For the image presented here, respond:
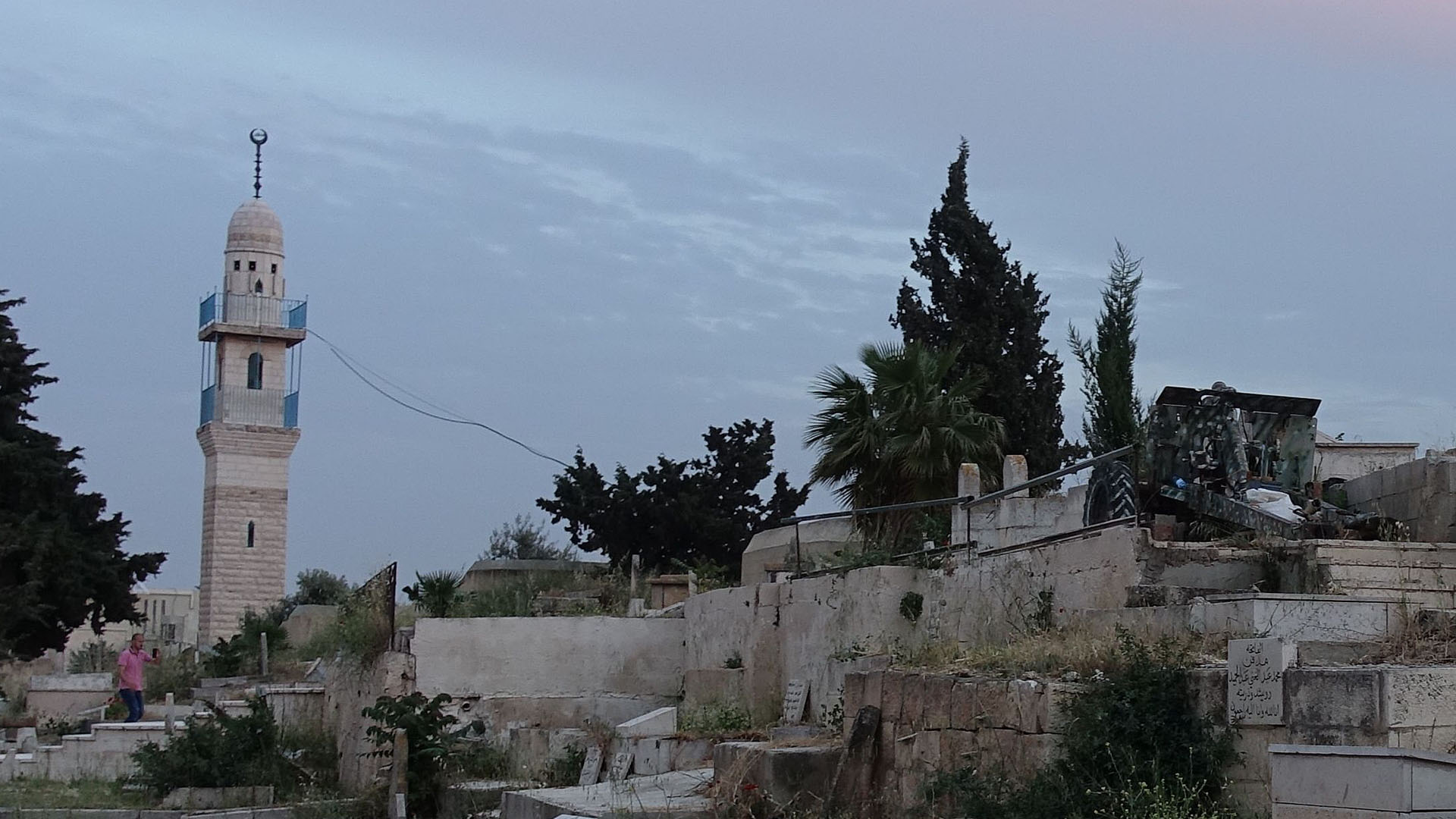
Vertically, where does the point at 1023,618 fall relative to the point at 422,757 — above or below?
above

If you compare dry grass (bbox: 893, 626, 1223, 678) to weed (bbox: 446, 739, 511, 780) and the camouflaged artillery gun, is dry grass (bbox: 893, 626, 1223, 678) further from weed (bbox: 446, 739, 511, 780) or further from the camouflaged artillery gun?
weed (bbox: 446, 739, 511, 780)

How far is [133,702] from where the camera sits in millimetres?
20188

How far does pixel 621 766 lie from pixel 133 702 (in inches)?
356

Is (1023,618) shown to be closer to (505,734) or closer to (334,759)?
(505,734)

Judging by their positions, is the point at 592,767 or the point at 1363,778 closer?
the point at 1363,778

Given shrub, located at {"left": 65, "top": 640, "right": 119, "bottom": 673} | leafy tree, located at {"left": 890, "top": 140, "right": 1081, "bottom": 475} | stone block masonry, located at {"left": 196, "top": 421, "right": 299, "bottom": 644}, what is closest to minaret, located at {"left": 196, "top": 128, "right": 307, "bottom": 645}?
stone block masonry, located at {"left": 196, "top": 421, "right": 299, "bottom": 644}

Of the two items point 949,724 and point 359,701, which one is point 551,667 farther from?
point 949,724

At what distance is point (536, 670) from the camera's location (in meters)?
17.7

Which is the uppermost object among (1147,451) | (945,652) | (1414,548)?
(1147,451)

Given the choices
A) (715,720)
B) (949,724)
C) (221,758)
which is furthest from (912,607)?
(221,758)

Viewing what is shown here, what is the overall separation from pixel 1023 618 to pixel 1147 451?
158 centimetres

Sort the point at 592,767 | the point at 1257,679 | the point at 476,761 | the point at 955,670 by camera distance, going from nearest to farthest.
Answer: the point at 1257,679 → the point at 955,670 → the point at 592,767 → the point at 476,761

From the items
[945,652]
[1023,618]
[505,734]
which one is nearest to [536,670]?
[505,734]

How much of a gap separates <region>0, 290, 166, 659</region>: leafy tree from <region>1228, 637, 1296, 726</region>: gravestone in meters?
24.1
